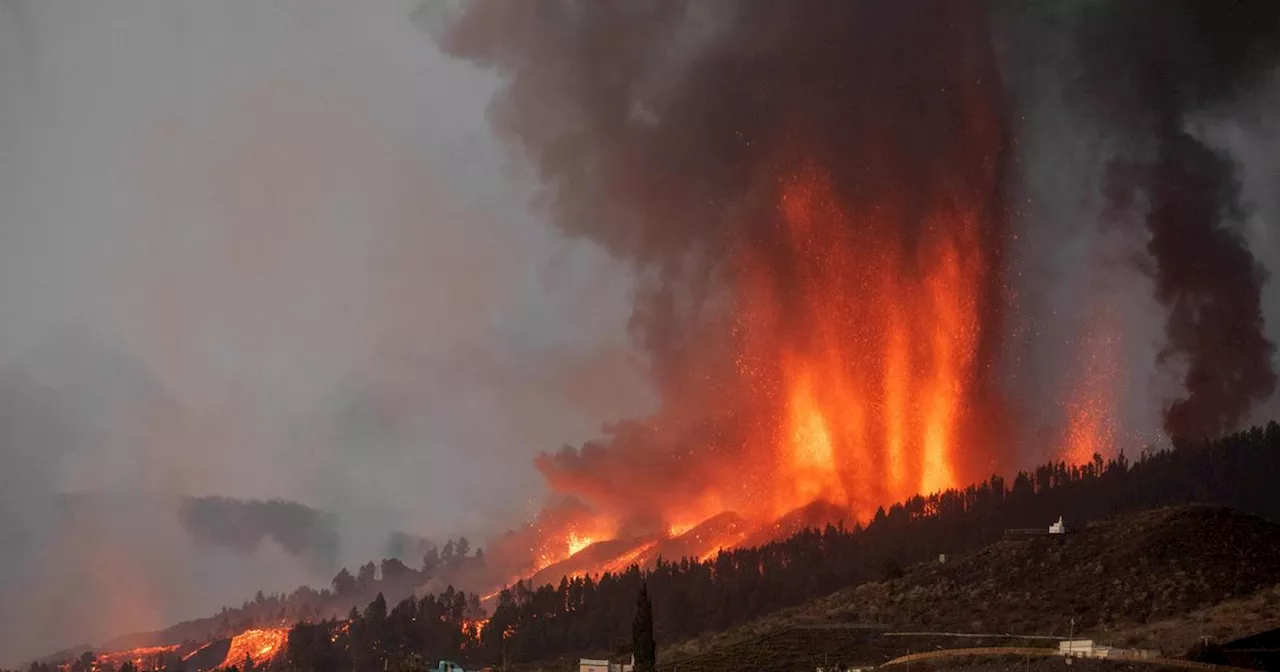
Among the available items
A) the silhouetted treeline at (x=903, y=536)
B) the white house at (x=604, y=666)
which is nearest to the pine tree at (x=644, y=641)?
the white house at (x=604, y=666)

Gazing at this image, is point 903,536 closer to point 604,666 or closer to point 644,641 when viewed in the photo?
point 604,666

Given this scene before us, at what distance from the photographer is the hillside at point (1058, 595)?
368ft

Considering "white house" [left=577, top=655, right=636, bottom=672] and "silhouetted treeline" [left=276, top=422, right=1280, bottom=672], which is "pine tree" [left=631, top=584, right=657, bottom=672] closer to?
"white house" [left=577, top=655, right=636, bottom=672]

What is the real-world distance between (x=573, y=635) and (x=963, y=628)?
266ft

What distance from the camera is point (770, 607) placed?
174 meters

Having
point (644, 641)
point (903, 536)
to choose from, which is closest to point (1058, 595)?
point (644, 641)

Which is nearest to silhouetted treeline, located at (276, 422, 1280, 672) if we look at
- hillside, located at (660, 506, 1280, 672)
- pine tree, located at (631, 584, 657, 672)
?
hillside, located at (660, 506, 1280, 672)

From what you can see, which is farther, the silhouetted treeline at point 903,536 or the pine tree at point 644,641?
the silhouetted treeline at point 903,536

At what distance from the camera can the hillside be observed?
11231cm

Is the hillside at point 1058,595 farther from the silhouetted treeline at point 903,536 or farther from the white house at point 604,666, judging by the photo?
the silhouetted treeline at point 903,536

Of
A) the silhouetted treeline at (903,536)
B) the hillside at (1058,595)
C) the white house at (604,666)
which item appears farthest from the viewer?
the silhouetted treeline at (903,536)

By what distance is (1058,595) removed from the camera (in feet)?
408

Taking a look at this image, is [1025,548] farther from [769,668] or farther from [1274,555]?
[769,668]

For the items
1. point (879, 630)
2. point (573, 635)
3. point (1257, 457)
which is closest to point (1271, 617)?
point (879, 630)
